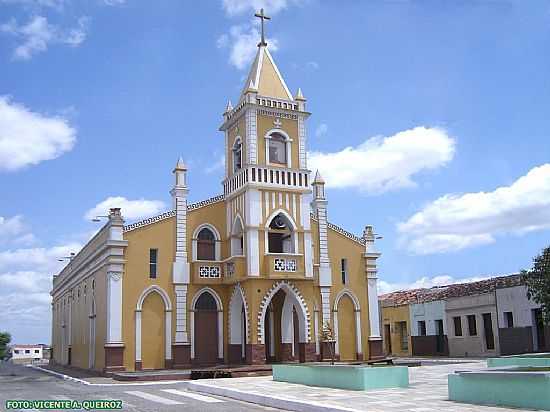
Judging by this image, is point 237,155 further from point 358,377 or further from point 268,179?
point 358,377

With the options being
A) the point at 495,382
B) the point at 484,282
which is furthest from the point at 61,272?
the point at 495,382

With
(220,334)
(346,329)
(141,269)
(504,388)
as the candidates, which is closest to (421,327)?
(346,329)

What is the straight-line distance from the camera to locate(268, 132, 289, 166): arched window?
3216 centimetres

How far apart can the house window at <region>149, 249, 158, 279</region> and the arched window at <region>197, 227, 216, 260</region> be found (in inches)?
85.7

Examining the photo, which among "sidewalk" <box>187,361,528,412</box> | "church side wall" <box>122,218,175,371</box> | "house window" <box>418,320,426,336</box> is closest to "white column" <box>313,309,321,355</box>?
"church side wall" <box>122,218,175,371</box>

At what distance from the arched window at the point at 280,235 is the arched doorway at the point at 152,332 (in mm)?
6004

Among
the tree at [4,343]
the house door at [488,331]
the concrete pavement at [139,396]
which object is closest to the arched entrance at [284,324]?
the concrete pavement at [139,396]

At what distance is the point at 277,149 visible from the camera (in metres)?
32.4

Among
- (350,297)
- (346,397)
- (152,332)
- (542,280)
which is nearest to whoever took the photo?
(346,397)

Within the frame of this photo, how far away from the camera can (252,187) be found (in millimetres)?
30516

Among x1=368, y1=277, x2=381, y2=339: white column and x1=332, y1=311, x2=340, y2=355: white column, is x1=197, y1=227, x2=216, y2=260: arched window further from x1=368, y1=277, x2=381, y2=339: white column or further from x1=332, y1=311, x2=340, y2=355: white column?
x1=368, y1=277, x2=381, y2=339: white column

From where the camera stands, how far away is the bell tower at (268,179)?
3031 centimetres

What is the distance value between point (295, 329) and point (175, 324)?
5.93 meters

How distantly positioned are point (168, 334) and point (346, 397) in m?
16.0
